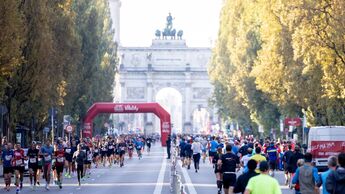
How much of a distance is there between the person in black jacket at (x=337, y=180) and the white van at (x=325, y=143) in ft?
71.1

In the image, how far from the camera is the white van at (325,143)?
41781 mm

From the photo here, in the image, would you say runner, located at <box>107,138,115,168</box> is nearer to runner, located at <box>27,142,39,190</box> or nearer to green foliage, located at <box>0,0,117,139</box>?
green foliage, located at <box>0,0,117,139</box>

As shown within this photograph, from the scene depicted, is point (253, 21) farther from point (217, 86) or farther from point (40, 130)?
point (217, 86)

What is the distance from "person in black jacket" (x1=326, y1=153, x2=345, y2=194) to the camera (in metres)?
19.3

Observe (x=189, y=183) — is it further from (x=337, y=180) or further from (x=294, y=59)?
(x=337, y=180)

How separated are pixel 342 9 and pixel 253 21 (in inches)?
1222

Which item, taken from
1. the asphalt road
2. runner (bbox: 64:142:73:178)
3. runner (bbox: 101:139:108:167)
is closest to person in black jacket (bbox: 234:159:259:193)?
the asphalt road

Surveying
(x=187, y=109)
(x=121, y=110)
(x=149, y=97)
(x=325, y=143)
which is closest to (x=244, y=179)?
(x=325, y=143)

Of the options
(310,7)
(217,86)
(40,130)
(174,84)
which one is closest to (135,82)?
(174,84)

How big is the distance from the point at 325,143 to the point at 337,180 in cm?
2315

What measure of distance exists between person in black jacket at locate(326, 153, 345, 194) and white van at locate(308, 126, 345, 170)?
21664 millimetres

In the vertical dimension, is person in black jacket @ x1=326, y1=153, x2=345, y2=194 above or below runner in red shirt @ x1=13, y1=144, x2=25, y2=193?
below

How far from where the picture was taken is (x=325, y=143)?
42344 mm

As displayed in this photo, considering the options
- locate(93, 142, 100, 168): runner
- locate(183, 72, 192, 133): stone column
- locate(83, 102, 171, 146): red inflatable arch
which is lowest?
locate(93, 142, 100, 168): runner
